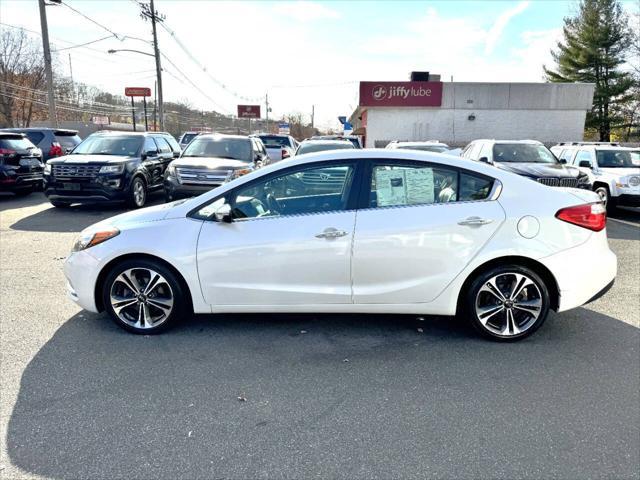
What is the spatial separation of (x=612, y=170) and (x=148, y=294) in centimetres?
1097

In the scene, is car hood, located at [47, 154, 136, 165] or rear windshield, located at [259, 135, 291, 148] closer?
car hood, located at [47, 154, 136, 165]

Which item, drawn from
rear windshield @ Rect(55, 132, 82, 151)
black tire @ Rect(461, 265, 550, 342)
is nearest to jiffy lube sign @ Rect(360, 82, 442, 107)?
rear windshield @ Rect(55, 132, 82, 151)

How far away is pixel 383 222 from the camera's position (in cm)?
359

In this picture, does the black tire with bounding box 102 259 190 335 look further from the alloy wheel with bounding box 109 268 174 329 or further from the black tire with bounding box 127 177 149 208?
the black tire with bounding box 127 177 149 208

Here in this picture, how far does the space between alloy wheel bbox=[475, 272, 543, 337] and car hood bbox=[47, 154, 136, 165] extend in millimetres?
8864

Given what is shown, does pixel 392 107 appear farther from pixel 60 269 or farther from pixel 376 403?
pixel 376 403

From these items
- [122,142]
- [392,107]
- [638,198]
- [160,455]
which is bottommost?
[160,455]

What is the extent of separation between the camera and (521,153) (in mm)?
11039

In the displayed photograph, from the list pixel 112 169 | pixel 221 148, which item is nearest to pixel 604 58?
pixel 221 148

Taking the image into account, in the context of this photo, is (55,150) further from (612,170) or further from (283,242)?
(612,170)

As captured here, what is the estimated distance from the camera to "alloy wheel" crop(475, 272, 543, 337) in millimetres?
3713

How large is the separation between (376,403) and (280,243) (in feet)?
4.69

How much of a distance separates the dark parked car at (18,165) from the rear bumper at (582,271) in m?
12.7

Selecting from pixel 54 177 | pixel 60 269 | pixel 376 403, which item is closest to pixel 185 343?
pixel 376 403
